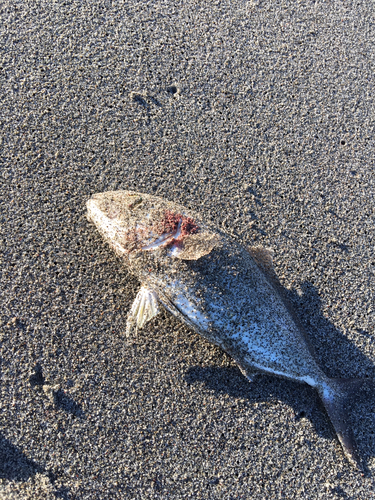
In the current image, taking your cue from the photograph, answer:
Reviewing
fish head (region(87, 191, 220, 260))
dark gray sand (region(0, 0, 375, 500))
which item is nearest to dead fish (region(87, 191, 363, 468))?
fish head (region(87, 191, 220, 260))

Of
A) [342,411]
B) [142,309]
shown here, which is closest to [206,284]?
[142,309]

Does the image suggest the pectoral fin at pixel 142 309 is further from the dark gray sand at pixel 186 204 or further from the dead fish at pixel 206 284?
the dark gray sand at pixel 186 204

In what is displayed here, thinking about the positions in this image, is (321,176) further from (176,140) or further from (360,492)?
(360,492)

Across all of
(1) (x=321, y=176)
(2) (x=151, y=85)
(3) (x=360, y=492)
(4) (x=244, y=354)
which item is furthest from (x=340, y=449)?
(2) (x=151, y=85)

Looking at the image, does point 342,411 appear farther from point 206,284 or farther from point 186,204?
point 186,204

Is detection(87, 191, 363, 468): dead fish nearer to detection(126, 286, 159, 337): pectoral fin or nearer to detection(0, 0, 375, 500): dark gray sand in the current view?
detection(126, 286, 159, 337): pectoral fin
